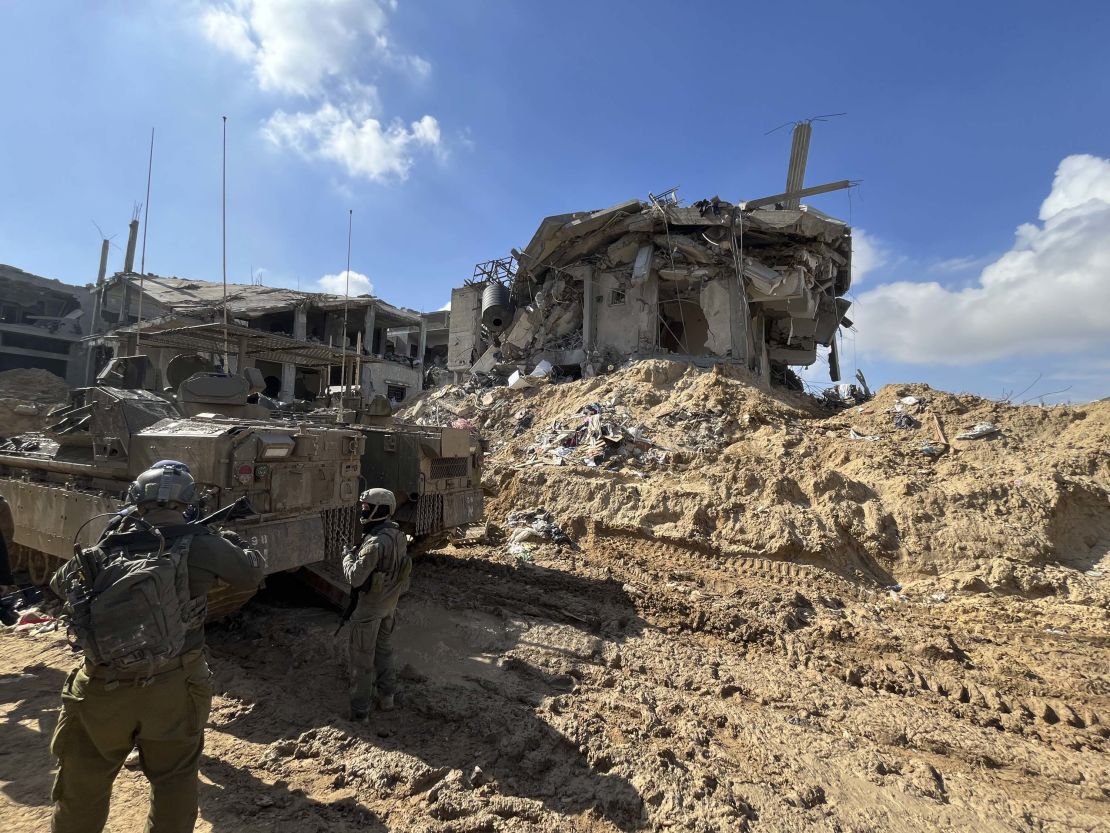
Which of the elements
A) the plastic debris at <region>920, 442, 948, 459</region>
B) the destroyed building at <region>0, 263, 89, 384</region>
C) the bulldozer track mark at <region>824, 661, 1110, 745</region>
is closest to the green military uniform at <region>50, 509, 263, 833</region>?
the bulldozer track mark at <region>824, 661, 1110, 745</region>

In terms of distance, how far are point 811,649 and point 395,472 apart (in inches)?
167

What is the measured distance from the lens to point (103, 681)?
2197mm

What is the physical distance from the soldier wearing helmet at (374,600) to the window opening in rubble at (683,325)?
583 inches

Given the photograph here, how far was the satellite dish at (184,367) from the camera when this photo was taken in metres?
7.16

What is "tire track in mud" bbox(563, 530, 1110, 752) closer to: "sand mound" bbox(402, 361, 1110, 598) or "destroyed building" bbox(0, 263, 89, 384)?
"sand mound" bbox(402, 361, 1110, 598)

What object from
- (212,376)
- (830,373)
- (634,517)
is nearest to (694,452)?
(634,517)

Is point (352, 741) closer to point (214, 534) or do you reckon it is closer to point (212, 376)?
point (214, 534)

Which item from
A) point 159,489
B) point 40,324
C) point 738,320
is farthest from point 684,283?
point 40,324

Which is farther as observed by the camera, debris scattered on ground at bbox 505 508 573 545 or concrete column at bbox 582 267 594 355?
concrete column at bbox 582 267 594 355

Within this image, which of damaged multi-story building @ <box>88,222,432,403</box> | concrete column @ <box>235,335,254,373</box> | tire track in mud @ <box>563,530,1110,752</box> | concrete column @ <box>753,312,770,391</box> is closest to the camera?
tire track in mud @ <box>563,530,1110,752</box>

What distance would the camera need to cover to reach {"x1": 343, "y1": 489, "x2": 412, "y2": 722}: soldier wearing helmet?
371 cm

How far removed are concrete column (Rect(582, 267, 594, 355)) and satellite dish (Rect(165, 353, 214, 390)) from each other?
10.7m

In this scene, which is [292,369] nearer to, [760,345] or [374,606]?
[760,345]

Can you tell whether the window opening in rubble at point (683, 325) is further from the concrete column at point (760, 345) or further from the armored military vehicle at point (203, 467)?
the armored military vehicle at point (203, 467)
